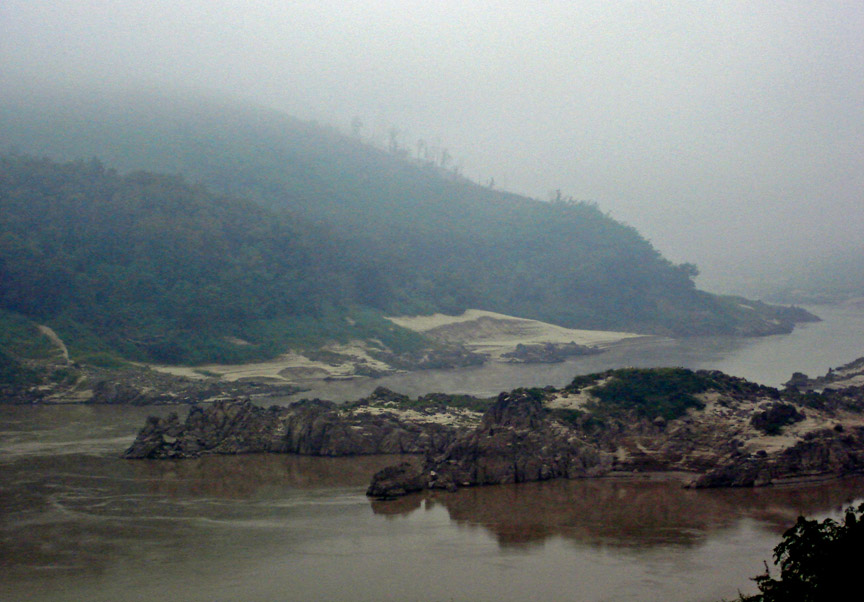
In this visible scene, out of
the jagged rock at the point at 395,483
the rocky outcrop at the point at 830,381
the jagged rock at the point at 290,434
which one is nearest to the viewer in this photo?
the jagged rock at the point at 395,483

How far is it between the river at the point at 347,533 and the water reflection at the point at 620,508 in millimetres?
76

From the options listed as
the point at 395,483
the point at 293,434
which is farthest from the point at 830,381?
the point at 395,483

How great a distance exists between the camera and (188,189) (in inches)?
3802

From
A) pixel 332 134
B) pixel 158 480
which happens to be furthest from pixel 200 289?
pixel 332 134

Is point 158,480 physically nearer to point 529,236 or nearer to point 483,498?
point 483,498

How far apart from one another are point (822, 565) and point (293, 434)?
26.7 meters

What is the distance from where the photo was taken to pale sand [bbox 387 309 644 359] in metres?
93.5

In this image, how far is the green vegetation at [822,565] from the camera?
12.3m

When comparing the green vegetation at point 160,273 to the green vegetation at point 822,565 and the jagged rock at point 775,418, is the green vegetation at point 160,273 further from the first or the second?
the green vegetation at point 822,565

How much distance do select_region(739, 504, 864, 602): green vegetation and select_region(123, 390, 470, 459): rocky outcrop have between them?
2179cm

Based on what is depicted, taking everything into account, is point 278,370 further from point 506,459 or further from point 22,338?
point 506,459

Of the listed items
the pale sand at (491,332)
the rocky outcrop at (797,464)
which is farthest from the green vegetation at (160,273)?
the rocky outcrop at (797,464)

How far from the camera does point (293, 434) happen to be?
120 ft

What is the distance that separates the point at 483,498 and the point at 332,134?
166506 mm
